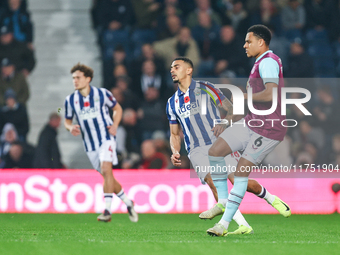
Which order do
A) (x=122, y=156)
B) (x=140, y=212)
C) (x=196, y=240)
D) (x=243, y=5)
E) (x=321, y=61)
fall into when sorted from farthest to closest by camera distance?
(x=243, y=5) < (x=321, y=61) < (x=122, y=156) < (x=140, y=212) < (x=196, y=240)

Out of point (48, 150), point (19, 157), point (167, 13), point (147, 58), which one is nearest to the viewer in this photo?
point (48, 150)

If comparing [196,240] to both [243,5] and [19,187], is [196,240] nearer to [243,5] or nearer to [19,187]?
[19,187]

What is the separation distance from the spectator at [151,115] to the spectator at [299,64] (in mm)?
2535

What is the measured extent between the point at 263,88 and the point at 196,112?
3.40 ft

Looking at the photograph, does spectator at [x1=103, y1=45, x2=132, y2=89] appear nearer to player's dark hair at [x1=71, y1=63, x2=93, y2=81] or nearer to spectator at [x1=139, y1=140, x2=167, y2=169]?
spectator at [x1=139, y1=140, x2=167, y2=169]

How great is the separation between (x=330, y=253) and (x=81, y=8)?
9.55 m

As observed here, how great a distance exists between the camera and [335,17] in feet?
36.9

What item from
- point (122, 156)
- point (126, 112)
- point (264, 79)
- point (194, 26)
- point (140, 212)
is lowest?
point (140, 212)

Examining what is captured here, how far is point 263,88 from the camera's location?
16.7 ft

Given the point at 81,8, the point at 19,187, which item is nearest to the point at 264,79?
the point at 19,187

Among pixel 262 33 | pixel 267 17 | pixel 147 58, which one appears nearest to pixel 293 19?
pixel 267 17

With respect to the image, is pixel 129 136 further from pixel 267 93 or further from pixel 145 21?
pixel 267 93

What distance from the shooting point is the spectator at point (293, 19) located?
11102 millimetres

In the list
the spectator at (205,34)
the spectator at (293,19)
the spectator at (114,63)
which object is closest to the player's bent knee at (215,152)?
the spectator at (114,63)
